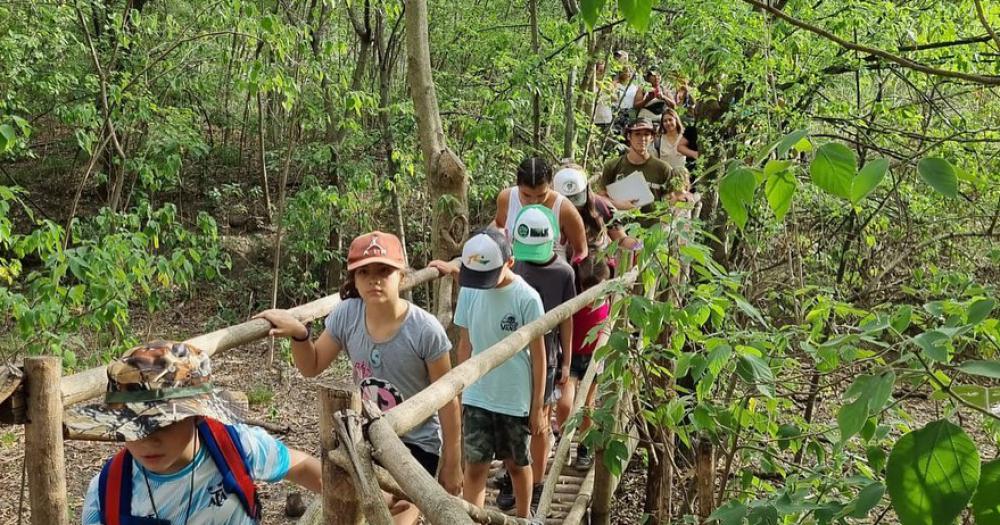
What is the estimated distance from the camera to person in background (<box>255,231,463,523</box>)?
2.69 meters

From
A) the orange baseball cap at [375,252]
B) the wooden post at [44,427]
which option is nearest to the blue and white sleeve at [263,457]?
the wooden post at [44,427]

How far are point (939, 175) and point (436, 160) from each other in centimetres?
406

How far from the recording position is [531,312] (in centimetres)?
338

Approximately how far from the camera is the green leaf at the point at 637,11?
104 cm

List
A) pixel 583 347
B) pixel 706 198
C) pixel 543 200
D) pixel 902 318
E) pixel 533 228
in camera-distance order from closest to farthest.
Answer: pixel 902 318 → pixel 533 228 → pixel 583 347 → pixel 543 200 → pixel 706 198

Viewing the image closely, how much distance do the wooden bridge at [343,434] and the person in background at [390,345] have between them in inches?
8.7

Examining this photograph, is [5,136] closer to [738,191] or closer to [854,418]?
[738,191]

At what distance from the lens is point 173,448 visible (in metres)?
1.70

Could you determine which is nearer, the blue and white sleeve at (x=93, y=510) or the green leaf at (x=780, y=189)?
the green leaf at (x=780, y=189)

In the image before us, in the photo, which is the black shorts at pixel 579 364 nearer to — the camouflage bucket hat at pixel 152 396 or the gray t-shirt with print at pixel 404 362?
the gray t-shirt with print at pixel 404 362

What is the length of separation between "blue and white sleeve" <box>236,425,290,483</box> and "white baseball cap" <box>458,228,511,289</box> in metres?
1.49

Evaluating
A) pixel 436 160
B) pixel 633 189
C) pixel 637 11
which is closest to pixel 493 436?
pixel 436 160

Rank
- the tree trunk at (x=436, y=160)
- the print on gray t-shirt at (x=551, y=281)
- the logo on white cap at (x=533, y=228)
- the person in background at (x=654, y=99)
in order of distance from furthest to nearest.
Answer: the person in background at (x=654, y=99) → the tree trunk at (x=436, y=160) → the print on gray t-shirt at (x=551, y=281) → the logo on white cap at (x=533, y=228)

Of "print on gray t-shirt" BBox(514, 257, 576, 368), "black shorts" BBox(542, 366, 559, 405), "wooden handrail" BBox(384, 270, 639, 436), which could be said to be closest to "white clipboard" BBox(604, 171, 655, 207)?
"print on gray t-shirt" BBox(514, 257, 576, 368)
